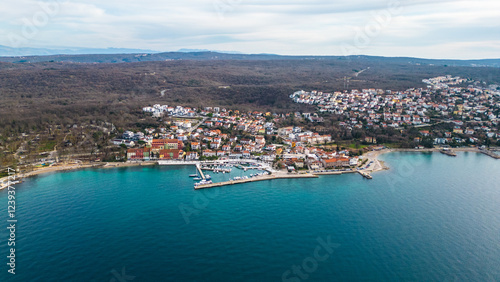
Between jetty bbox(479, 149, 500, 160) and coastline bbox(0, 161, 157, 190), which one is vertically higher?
jetty bbox(479, 149, 500, 160)

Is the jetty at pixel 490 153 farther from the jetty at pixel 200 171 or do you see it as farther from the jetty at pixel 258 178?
the jetty at pixel 200 171

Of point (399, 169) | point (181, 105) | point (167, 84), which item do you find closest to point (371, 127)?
point (399, 169)

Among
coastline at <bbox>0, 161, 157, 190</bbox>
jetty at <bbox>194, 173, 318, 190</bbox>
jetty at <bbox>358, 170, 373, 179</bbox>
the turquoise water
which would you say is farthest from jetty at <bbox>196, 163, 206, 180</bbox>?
jetty at <bbox>358, 170, 373, 179</bbox>

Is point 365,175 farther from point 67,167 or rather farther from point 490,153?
point 67,167

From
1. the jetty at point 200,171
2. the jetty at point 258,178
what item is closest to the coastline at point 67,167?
the jetty at point 200,171

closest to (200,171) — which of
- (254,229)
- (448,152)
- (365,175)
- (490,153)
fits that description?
(254,229)

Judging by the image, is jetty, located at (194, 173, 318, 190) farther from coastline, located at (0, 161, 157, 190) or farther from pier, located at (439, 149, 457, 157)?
pier, located at (439, 149, 457, 157)

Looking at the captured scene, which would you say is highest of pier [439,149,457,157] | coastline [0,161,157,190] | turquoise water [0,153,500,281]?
pier [439,149,457,157]

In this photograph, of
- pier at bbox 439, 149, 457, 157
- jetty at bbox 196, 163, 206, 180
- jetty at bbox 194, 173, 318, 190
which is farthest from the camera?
pier at bbox 439, 149, 457, 157

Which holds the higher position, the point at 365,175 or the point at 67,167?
the point at 365,175
